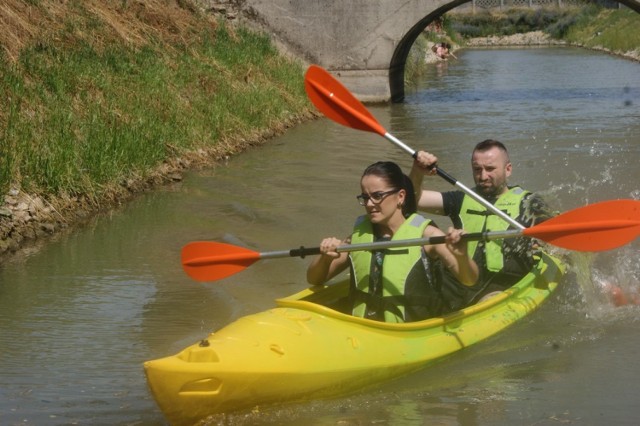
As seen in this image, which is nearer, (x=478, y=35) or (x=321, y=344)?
(x=321, y=344)

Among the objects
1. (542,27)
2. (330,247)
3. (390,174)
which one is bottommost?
(542,27)

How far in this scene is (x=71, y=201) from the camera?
895 cm

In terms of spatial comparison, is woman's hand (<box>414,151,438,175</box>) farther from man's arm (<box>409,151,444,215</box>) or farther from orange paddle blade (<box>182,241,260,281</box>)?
orange paddle blade (<box>182,241,260,281</box>)

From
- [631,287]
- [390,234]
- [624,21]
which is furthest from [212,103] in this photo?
[624,21]

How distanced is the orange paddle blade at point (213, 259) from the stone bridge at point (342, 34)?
566 inches

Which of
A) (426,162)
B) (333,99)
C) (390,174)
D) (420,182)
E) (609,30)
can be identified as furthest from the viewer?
(609,30)

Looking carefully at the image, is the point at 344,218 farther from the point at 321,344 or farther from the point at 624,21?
the point at 624,21

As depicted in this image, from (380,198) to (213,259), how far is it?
3.24 ft

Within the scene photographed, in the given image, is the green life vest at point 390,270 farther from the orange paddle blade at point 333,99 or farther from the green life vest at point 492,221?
the orange paddle blade at point 333,99

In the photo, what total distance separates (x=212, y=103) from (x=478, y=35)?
43826mm

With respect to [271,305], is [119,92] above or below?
above

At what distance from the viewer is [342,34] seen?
20250 mm

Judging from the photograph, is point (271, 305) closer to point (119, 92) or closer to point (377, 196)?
point (377, 196)

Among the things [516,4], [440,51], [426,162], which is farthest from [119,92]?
[516,4]
